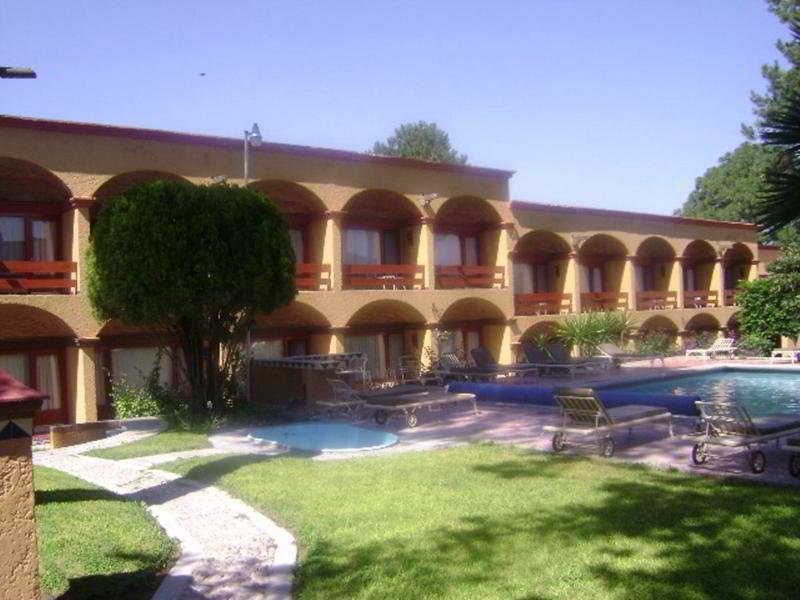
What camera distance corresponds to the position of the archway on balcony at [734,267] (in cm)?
3828

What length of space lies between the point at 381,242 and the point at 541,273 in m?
8.59

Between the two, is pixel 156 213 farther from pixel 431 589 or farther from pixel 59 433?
pixel 431 589

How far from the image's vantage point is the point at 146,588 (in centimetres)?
654

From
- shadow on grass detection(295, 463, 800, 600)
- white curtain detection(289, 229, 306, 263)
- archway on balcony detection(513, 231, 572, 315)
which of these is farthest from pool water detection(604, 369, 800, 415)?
shadow on grass detection(295, 463, 800, 600)

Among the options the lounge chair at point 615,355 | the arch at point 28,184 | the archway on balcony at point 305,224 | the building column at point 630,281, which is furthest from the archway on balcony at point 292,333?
the building column at point 630,281

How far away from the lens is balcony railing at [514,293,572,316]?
93.8ft

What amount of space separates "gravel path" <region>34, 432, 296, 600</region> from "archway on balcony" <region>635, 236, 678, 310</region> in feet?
85.2

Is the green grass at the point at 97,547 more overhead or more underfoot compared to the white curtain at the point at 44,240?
more underfoot

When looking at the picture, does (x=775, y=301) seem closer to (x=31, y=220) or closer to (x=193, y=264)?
(x=193, y=264)

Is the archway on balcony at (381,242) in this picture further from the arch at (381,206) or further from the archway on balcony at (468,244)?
the archway on balcony at (468,244)

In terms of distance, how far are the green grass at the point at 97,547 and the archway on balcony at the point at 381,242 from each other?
49.0 feet

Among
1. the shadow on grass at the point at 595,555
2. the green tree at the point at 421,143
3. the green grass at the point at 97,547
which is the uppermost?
the green tree at the point at 421,143

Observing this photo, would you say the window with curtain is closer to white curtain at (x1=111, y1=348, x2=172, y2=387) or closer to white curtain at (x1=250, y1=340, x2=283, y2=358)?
white curtain at (x1=250, y1=340, x2=283, y2=358)

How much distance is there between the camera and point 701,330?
3628 centimetres
